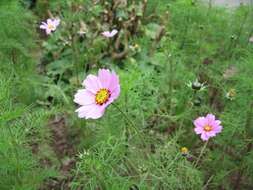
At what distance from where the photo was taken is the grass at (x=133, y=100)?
1525 mm

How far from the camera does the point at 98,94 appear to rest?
1243 mm

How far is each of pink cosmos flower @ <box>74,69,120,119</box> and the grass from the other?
0.18m

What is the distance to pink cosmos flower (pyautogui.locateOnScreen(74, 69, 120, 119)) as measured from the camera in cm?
117

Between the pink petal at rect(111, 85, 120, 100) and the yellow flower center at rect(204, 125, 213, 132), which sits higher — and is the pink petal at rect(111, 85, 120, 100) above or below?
above

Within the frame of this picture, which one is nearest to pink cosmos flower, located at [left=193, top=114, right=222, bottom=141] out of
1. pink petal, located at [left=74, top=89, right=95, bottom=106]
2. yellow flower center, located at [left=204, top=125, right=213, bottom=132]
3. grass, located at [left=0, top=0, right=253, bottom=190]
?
yellow flower center, located at [left=204, top=125, right=213, bottom=132]

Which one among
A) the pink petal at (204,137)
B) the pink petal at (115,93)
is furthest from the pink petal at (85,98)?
the pink petal at (204,137)

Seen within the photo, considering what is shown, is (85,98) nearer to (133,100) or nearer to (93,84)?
(93,84)

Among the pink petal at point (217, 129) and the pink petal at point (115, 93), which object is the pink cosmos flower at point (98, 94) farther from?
the pink petal at point (217, 129)

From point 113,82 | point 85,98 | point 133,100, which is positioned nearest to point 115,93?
→ point 113,82

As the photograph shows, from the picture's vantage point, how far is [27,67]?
2414 mm

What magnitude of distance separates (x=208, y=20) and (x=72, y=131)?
906mm

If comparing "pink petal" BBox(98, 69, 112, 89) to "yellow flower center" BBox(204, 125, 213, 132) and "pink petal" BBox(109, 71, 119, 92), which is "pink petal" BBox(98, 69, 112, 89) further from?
"yellow flower center" BBox(204, 125, 213, 132)

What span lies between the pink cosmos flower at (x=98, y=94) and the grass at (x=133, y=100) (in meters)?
0.18

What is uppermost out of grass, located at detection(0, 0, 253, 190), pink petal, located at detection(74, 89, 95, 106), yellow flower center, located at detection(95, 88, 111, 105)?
yellow flower center, located at detection(95, 88, 111, 105)
